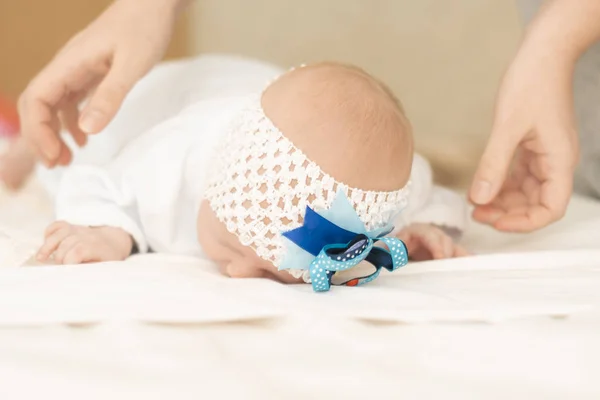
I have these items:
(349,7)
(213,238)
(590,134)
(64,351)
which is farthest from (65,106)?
(349,7)

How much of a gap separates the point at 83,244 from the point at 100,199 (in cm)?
17

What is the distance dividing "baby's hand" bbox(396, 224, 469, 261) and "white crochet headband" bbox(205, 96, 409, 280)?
17 cm

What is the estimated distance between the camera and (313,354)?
0.63 m

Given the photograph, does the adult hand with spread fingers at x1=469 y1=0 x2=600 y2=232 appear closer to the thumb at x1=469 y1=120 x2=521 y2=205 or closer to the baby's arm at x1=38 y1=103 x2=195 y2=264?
the thumb at x1=469 y1=120 x2=521 y2=205

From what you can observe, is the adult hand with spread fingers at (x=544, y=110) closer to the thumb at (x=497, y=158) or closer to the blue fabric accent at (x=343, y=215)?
the thumb at (x=497, y=158)

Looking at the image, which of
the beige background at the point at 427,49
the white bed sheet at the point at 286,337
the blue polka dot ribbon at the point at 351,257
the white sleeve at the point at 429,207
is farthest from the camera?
the beige background at the point at 427,49

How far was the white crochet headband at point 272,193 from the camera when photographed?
796mm

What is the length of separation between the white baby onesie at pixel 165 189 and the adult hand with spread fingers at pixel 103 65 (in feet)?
0.26

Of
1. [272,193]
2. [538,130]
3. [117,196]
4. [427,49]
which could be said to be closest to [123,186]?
[117,196]

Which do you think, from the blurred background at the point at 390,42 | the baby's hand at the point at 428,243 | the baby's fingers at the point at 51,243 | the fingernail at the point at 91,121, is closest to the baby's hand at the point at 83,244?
the baby's fingers at the point at 51,243

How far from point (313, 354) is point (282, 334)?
0.05 m

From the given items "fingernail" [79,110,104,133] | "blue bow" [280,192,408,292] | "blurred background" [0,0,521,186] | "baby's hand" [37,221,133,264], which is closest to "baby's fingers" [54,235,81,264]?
"baby's hand" [37,221,133,264]

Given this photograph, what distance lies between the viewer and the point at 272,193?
2.64 feet

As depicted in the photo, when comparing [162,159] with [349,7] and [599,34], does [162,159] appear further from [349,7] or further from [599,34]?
[349,7]
